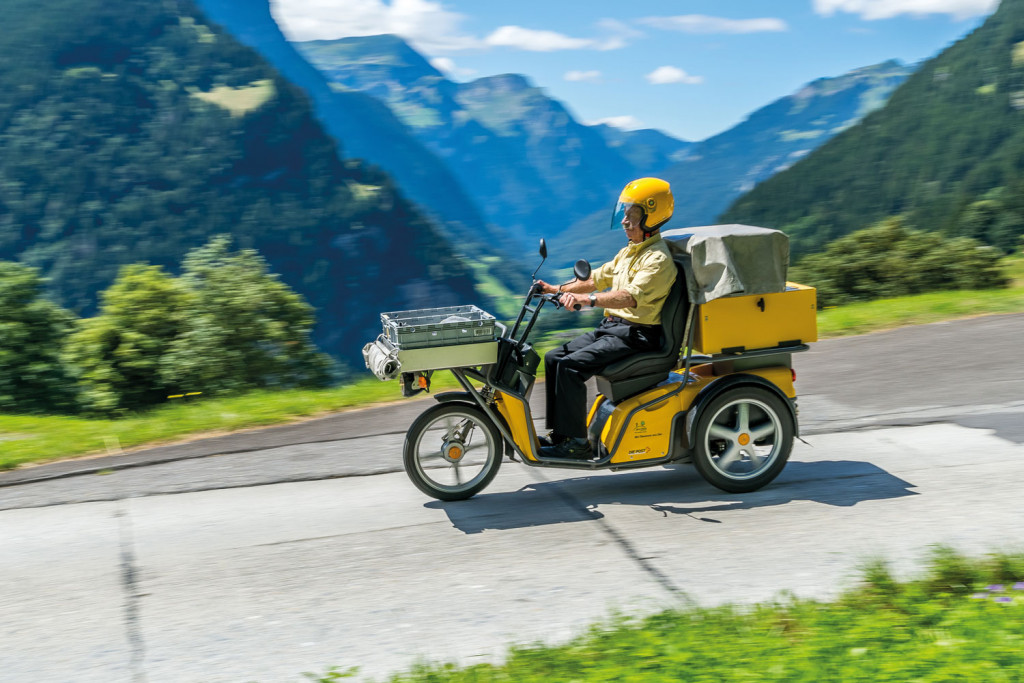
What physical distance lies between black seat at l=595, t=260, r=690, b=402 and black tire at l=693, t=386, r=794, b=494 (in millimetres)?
388

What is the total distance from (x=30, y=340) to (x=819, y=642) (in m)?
17.1

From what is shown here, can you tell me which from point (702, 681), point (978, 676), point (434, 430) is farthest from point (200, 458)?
point (978, 676)

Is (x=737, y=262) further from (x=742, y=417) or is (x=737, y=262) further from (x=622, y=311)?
(x=742, y=417)

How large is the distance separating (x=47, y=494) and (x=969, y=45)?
13245 cm

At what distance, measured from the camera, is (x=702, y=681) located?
3.21m

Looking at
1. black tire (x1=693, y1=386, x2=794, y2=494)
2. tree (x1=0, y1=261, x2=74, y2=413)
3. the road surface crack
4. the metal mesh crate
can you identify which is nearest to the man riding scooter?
the metal mesh crate

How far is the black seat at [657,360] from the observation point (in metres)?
5.70

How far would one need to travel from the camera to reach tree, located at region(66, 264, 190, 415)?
11.9 meters

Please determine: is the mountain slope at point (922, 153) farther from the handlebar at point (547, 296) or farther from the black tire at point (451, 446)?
the black tire at point (451, 446)

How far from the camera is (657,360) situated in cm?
572

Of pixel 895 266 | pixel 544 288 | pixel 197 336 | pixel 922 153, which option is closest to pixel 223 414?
pixel 197 336

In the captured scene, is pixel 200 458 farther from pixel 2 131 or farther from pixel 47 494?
pixel 2 131

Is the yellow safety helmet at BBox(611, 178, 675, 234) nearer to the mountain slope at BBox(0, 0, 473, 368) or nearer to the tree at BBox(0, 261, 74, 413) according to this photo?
the tree at BBox(0, 261, 74, 413)

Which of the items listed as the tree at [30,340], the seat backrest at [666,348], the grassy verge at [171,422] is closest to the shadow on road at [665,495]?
the seat backrest at [666,348]
